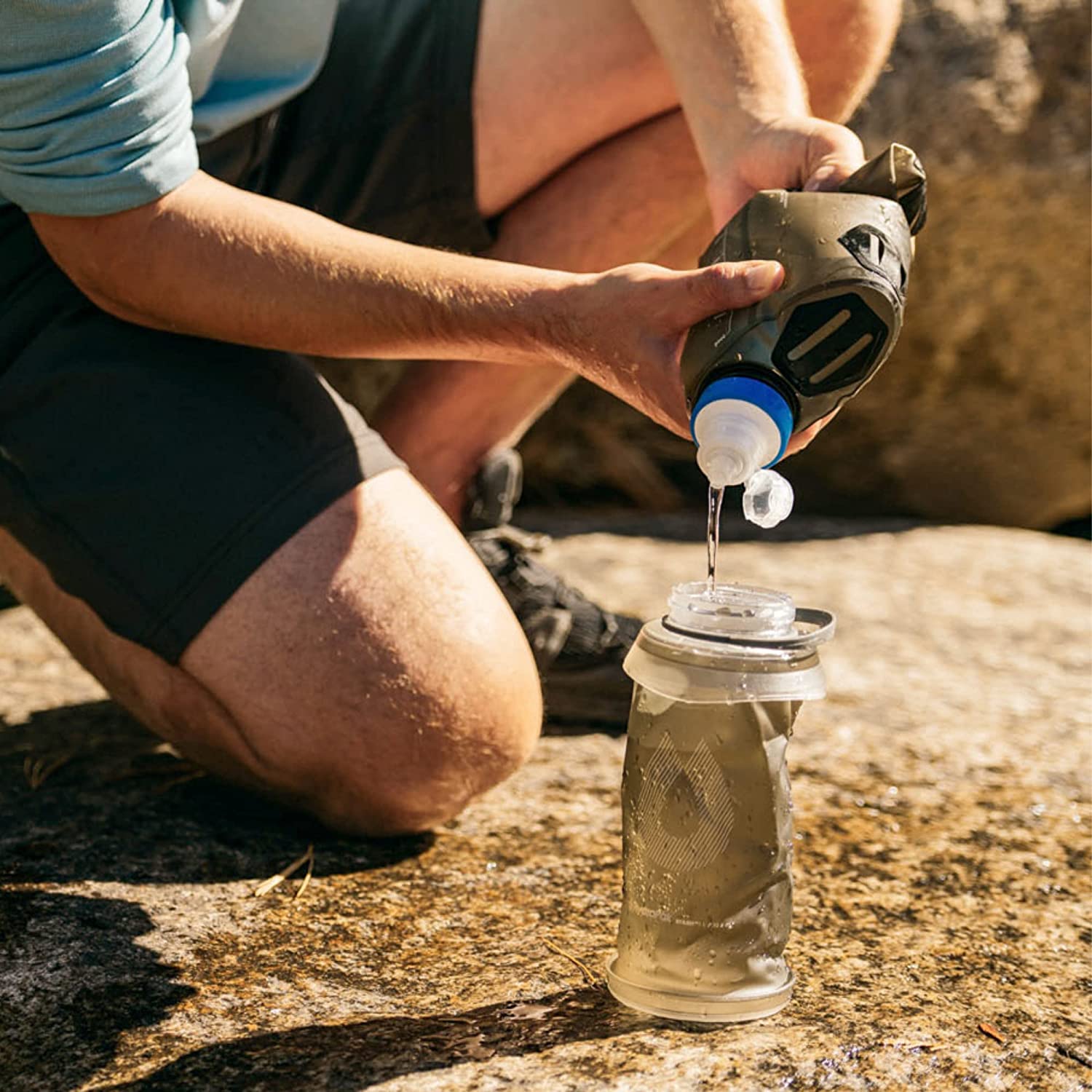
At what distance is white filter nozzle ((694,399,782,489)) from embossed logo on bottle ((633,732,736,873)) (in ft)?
0.85

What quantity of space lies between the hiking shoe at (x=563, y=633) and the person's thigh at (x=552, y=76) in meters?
0.50

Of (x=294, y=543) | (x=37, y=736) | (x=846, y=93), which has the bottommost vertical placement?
(x=37, y=736)

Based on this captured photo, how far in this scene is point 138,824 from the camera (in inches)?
71.7

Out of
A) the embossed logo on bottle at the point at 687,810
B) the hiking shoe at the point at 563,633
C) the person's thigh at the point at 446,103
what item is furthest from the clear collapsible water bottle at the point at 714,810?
the person's thigh at the point at 446,103

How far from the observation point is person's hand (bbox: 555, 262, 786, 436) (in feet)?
4.52

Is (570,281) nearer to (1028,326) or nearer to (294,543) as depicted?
(294,543)

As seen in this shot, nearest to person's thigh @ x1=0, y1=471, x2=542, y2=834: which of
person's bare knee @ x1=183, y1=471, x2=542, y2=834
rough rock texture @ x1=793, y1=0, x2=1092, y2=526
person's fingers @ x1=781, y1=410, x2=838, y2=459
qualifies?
person's bare knee @ x1=183, y1=471, x2=542, y2=834

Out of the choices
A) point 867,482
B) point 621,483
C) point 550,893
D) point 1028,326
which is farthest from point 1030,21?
point 550,893

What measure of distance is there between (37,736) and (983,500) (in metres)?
2.43

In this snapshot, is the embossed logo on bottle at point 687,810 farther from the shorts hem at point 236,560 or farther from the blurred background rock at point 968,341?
the blurred background rock at point 968,341

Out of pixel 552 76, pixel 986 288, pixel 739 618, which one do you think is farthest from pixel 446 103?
pixel 986 288

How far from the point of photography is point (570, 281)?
1507 mm

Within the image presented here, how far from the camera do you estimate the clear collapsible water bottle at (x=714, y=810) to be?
1.36m

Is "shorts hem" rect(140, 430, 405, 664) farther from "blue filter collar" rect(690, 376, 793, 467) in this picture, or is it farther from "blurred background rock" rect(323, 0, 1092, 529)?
"blurred background rock" rect(323, 0, 1092, 529)
